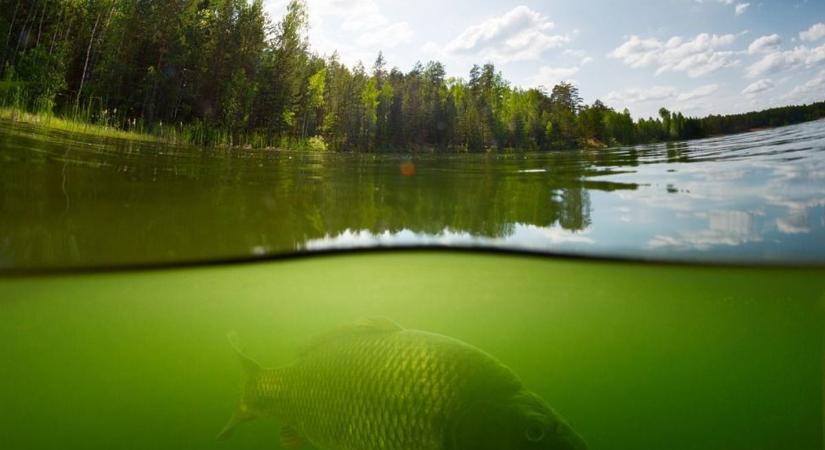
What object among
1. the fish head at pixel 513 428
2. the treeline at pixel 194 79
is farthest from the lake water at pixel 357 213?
the fish head at pixel 513 428

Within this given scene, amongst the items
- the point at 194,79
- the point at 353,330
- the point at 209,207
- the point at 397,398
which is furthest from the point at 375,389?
the point at 194,79

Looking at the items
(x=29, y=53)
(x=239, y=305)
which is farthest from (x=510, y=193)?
(x=29, y=53)

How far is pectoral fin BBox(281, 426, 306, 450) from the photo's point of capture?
2.81m

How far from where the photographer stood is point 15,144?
539 cm

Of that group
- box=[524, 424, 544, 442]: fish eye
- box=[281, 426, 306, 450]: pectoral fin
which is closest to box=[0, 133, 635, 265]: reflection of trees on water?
box=[281, 426, 306, 450]: pectoral fin

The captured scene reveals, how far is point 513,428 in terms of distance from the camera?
7.34 ft

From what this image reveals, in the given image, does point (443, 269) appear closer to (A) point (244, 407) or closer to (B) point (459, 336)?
(B) point (459, 336)

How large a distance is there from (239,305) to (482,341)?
376cm

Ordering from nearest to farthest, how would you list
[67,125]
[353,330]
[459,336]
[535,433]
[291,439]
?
1. [535,433]
2. [291,439]
3. [353,330]
4. [459,336]
5. [67,125]

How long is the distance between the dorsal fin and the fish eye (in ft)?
3.77

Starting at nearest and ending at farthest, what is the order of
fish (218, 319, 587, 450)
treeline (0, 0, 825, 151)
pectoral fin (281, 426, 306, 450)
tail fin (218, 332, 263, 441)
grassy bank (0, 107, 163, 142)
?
fish (218, 319, 587, 450) → pectoral fin (281, 426, 306, 450) → tail fin (218, 332, 263, 441) → grassy bank (0, 107, 163, 142) → treeline (0, 0, 825, 151)

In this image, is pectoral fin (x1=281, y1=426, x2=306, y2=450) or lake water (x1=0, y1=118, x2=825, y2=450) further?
lake water (x1=0, y1=118, x2=825, y2=450)

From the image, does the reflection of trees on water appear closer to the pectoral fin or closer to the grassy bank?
the grassy bank

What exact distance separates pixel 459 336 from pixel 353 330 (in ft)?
13.0
